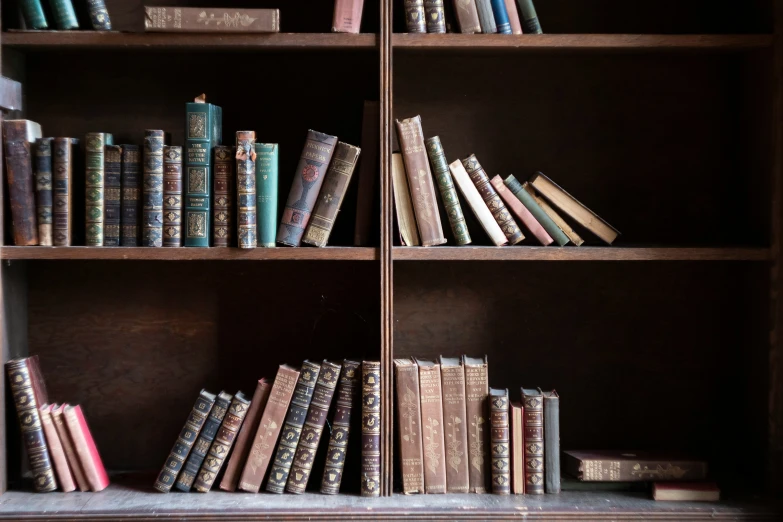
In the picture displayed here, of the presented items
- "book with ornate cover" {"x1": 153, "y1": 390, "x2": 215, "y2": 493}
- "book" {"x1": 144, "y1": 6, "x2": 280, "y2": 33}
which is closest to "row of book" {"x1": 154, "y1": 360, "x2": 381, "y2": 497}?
"book with ornate cover" {"x1": 153, "y1": 390, "x2": 215, "y2": 493}

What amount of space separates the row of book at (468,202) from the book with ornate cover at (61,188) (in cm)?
78

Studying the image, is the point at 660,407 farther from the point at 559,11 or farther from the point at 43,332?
the point at 43,332

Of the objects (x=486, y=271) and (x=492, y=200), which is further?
(x=486, y=271)

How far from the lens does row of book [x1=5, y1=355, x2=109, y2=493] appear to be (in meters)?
1.73

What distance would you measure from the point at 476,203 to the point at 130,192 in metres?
0.84

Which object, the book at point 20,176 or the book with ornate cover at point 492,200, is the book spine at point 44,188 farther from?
the book with ornate cover at point 492,200

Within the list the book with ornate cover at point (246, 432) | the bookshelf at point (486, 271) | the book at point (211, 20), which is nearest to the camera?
the book at point (211, 20)

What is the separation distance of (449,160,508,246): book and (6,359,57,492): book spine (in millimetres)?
1143

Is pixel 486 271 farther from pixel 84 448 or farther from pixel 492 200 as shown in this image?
pixel 84 448

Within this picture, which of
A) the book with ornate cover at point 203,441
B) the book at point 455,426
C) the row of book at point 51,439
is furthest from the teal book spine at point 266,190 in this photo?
the row of book at point 51,439

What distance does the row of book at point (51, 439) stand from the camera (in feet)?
5.68

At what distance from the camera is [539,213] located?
181cm

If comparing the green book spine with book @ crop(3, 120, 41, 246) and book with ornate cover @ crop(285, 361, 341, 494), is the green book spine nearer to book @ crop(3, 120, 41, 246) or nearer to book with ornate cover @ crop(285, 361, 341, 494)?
book with ornate cover @ crop(285, 361, 341, 494)

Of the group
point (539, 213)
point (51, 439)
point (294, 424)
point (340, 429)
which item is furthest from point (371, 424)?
point (51, 439)
